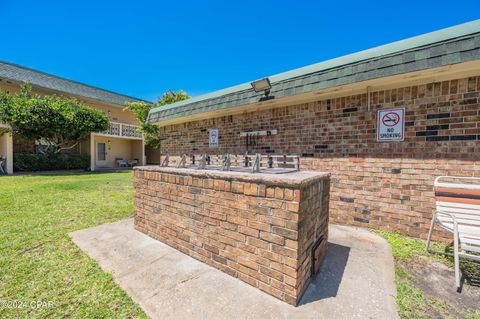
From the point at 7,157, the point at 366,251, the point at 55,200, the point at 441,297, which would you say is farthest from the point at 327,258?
A: the point at 7,157

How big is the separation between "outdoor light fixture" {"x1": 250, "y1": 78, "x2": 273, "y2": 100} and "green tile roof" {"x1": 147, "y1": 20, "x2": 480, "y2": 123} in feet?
0.36

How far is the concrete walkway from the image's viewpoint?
1702 mm

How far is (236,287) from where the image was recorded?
1999mm

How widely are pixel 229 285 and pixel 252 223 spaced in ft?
2.20

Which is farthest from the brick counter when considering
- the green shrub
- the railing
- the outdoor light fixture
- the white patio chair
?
the railing

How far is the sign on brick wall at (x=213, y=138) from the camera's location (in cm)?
593

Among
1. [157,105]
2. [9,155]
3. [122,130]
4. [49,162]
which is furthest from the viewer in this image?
[122,130]

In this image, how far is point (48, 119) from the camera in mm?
11797

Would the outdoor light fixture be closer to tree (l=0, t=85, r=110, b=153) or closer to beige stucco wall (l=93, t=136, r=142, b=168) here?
tree (l=0, t=85, r=110, b=153)

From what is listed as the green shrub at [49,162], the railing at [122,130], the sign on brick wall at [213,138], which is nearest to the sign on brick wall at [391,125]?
the sign on brick wall at [213,138]

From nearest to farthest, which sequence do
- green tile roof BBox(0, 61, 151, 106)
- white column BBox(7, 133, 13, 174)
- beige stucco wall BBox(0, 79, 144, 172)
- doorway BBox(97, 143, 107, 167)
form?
white column BBox(7, 133, 13, 174) → green tile roof BBox(0, 61, 151, 106) → beige stucco wall BBox(0, 79, 144, 172) → doorway BBox(97, 143, 107, 167)

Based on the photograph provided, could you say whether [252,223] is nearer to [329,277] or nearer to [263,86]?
[329,277]

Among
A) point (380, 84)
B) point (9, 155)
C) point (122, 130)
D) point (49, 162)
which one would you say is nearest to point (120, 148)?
point (122, 130)

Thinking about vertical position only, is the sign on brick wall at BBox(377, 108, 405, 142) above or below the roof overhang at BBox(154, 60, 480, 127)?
below
